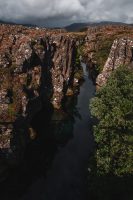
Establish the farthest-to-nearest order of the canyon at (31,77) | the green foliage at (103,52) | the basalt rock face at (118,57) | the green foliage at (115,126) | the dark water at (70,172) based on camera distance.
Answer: the green foliage at (103,52) → the basalt rock face at (118,57) → the canyon at (31,77) → the dark water at (70,172) → the green foliage at (115,126)

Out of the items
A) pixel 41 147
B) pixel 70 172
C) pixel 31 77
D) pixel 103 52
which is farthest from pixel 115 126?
pixel 103 52

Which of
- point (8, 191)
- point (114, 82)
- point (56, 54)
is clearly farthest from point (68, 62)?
point (8, 191)

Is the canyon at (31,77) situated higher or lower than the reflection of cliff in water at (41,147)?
higher

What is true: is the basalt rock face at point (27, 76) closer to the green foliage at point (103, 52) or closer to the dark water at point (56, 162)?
the dark water at point (56, 162)

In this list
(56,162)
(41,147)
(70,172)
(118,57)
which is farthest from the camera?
(118,57)

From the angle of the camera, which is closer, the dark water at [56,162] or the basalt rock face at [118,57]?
the dark water at [56,162]

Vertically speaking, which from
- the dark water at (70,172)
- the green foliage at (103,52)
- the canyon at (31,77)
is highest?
the green foliage at (103,52)

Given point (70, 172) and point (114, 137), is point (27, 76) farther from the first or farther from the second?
point (114, 137)

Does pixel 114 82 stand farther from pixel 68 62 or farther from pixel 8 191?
pixel 68 62

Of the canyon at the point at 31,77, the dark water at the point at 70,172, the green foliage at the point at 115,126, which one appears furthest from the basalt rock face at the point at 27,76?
the green foliage at the point at 115,126
